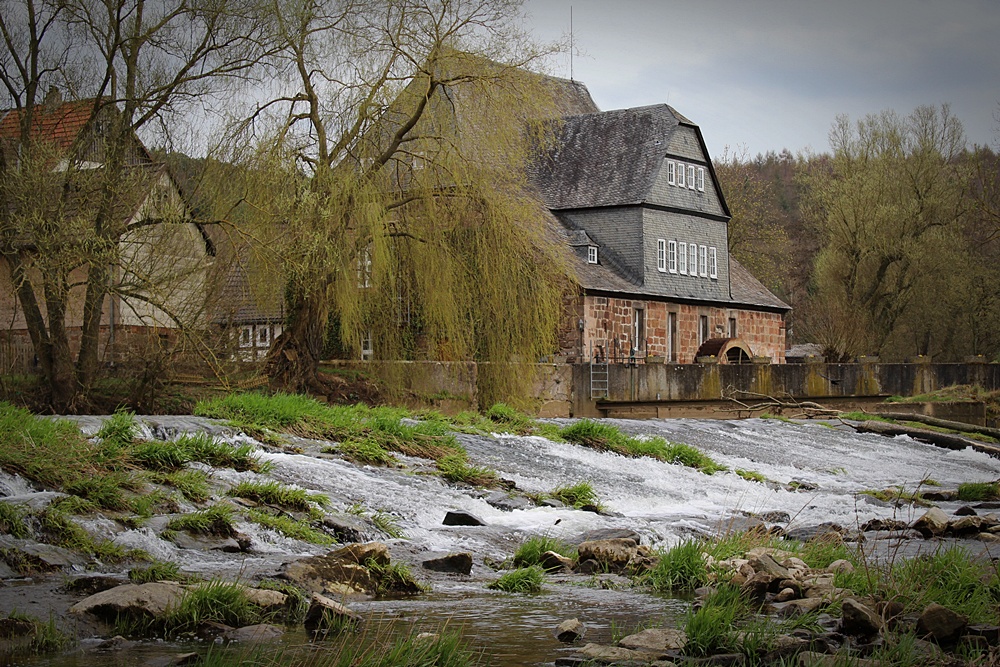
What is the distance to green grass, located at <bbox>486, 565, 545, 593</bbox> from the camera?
9516 millimetres

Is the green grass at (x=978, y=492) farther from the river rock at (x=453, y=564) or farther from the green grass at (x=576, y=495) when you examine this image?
the river rock at (x=453, y=564)

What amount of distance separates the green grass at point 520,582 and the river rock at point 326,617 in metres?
→ 2.05

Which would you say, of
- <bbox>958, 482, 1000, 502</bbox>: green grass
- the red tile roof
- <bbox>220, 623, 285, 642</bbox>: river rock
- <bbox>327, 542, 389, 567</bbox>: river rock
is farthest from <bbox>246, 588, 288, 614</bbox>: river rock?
the red tile roof

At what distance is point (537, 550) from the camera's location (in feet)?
35.8

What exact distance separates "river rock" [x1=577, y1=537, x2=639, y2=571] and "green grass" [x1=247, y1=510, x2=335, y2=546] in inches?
97.3

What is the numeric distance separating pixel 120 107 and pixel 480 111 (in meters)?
7.47

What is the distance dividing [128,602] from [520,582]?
3.31 meters

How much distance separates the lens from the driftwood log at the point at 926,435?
27.8 metres

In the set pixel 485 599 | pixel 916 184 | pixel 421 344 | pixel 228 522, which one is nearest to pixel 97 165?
pixel 421 344

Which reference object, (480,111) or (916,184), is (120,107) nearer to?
(480,111)

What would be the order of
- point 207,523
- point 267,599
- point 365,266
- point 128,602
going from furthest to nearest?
point 365,266 < point 207,523 < point 267,599 < point 128,602

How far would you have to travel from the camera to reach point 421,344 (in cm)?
2530

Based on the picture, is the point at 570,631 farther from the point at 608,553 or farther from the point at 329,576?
the point at 608,553

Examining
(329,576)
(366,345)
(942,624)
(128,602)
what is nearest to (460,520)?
(329,576)
